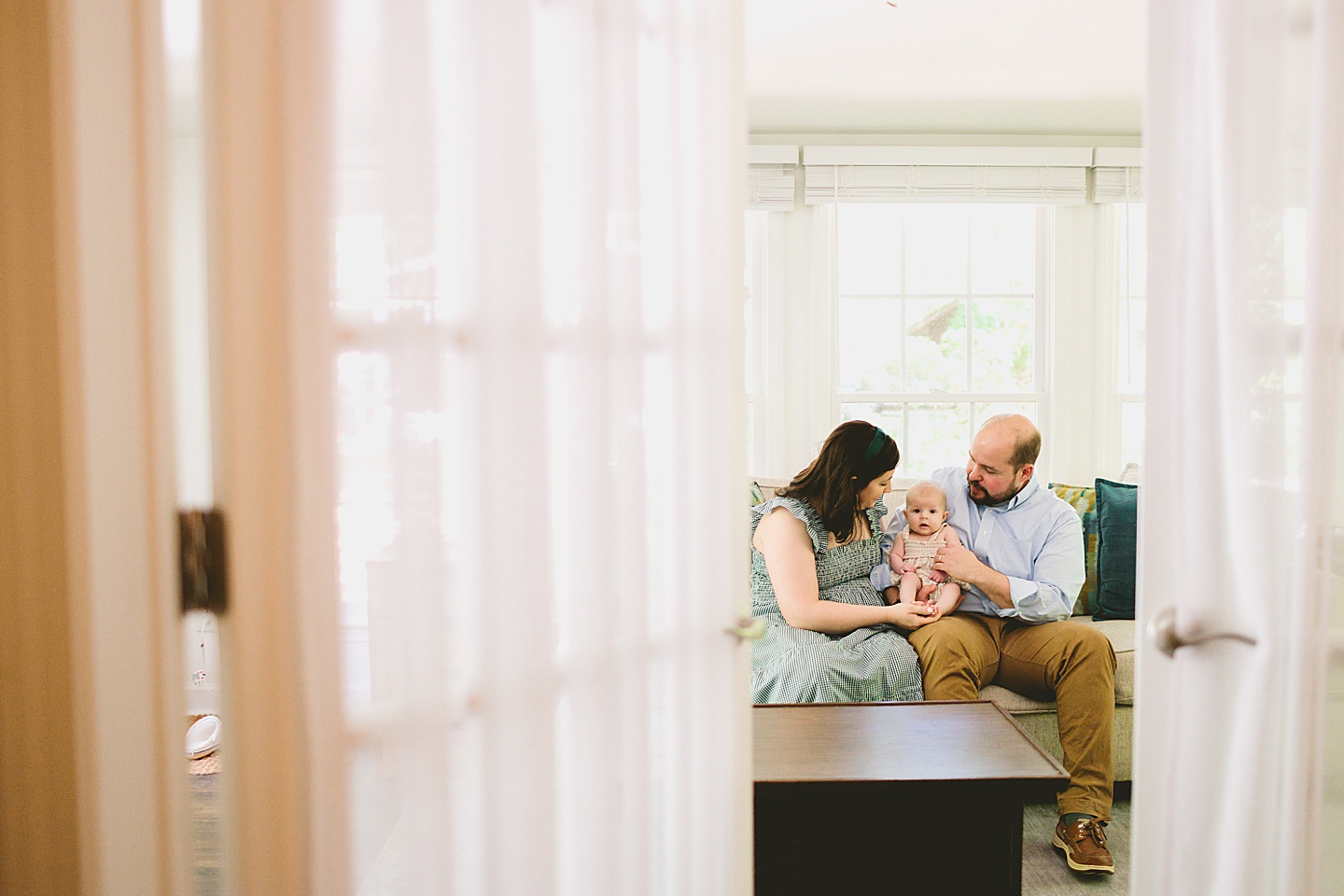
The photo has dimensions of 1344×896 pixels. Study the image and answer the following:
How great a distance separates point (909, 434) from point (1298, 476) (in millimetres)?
3428

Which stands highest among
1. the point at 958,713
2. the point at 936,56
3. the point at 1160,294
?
the point at 936,56

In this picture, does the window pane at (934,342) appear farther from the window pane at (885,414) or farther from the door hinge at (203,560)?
the door hinge at (203,560)

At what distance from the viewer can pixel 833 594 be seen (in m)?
2.96

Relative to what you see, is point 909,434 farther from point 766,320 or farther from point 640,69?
point 640,69

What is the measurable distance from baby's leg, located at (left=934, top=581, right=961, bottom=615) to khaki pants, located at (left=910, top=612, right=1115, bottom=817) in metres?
0.04

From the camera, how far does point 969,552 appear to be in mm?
3053

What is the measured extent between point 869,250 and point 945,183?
0.46 meters

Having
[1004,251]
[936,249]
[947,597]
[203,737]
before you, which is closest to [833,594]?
[947,597]

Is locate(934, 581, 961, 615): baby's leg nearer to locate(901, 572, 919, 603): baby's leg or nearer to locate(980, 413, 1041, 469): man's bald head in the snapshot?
locate(901, 572, 919, 603): baby's leg

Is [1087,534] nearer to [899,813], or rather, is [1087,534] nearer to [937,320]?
[937,320]

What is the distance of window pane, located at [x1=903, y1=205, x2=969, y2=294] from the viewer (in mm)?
4520

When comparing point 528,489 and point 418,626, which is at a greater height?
point 528,489

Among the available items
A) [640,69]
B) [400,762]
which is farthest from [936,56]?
[400,762]

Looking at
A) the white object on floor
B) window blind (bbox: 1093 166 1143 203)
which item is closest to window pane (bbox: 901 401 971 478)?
window blind (bbox: 1093 166 1143 203)
